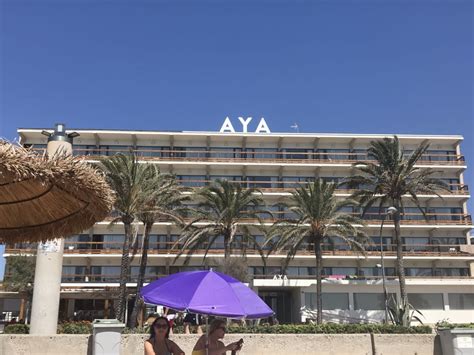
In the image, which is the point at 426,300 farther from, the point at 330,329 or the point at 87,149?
the point at 87,149

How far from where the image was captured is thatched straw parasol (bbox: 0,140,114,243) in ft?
13.5

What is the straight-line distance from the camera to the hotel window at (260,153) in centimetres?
5725

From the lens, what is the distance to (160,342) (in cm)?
606

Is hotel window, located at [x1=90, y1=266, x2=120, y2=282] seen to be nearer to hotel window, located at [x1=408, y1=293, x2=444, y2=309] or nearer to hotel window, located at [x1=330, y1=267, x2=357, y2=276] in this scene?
hotel window, located at [x1=330, y1=267, x2=357, y2=276]

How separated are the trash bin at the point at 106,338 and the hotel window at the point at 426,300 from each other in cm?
3945

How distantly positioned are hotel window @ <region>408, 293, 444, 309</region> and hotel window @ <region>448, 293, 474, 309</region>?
1051 millimetres

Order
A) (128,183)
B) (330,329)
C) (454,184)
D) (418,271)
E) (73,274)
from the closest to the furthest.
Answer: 1. (330,329)
2. (128,183)
3. (73,274)
4. (418,271)
5. (454,184)

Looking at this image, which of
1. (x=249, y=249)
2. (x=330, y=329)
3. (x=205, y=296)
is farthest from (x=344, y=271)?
(x=205, y=296)

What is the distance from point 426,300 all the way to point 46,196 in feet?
159

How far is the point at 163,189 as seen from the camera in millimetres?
34312

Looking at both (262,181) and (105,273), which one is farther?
(262,181)

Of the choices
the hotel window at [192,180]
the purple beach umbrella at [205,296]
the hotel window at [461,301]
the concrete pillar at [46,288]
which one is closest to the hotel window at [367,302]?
the hotel window at [461,301]

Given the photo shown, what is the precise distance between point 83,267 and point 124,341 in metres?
37.4

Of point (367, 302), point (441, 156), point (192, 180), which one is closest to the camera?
point (367, 302)
